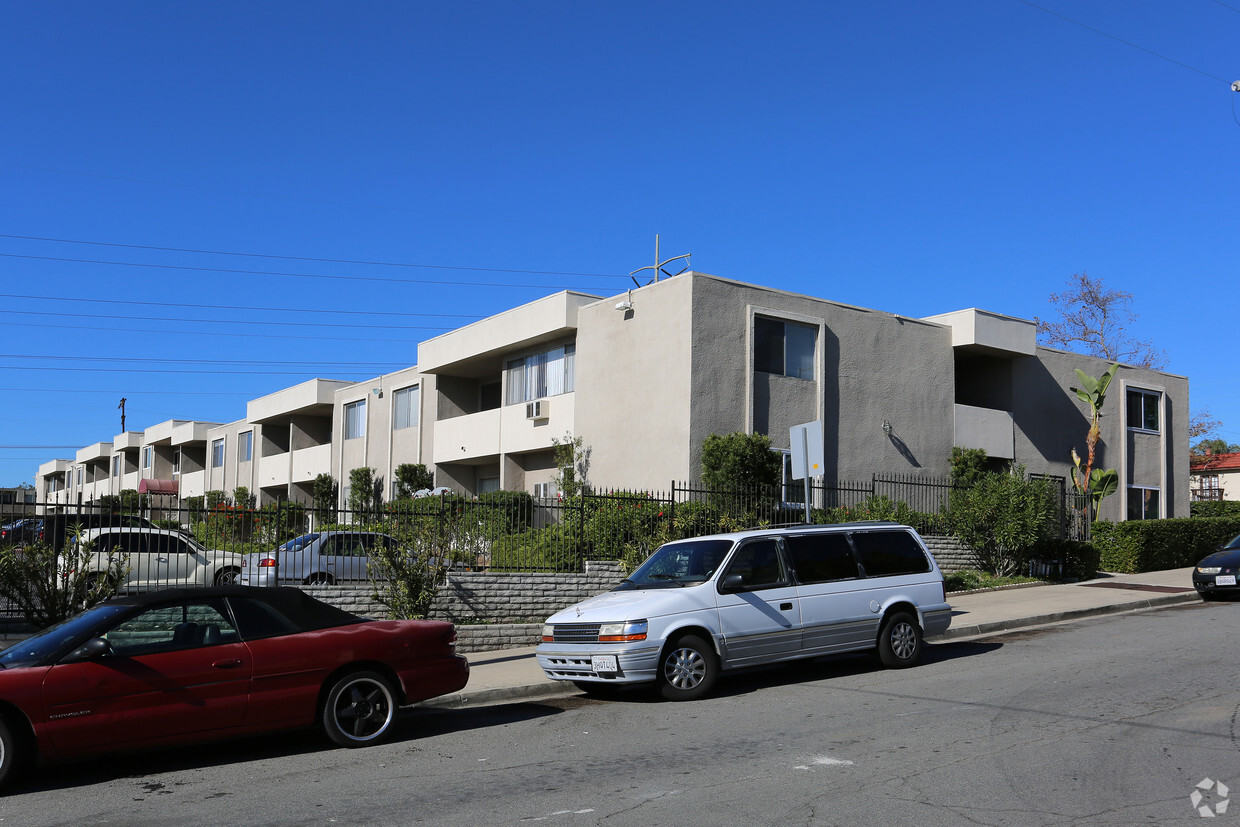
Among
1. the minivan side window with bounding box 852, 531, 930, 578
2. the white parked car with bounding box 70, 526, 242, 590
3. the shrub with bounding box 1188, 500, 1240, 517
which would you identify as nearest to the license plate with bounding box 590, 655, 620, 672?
the minivan side window with bounding box 852, 531, 930, 578

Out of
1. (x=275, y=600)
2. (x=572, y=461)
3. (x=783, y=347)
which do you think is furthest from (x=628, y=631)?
(x=572, y=461)

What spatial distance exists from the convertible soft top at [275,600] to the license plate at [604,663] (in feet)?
8.34

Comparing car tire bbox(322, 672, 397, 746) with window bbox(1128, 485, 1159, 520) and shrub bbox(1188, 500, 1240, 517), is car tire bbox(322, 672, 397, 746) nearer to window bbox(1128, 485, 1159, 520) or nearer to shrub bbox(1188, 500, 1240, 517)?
window bbox(1128, 485, 1159, 520)

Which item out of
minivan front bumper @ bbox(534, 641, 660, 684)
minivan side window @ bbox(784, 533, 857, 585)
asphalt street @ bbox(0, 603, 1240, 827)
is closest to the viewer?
asphalt street @ bbox(0, 603, 1240, 827)

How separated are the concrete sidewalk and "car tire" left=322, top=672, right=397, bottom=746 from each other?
6.46 feet

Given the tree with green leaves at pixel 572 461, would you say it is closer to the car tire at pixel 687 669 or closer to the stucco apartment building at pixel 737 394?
the stucco apartment building at pixel 737 394

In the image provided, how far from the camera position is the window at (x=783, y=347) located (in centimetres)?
2306

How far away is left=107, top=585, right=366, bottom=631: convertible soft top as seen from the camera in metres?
8.00

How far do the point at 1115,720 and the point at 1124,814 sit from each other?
114 inches

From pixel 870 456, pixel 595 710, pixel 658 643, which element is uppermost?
pixel 870 456

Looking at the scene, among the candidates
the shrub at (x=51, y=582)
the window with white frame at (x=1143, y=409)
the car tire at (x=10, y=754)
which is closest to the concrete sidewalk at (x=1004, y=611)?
the car tire at (x=10, y=754)

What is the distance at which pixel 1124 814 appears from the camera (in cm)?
582

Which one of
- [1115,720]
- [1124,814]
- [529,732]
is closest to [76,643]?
[529,732]

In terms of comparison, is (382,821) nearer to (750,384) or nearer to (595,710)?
(595,710)
